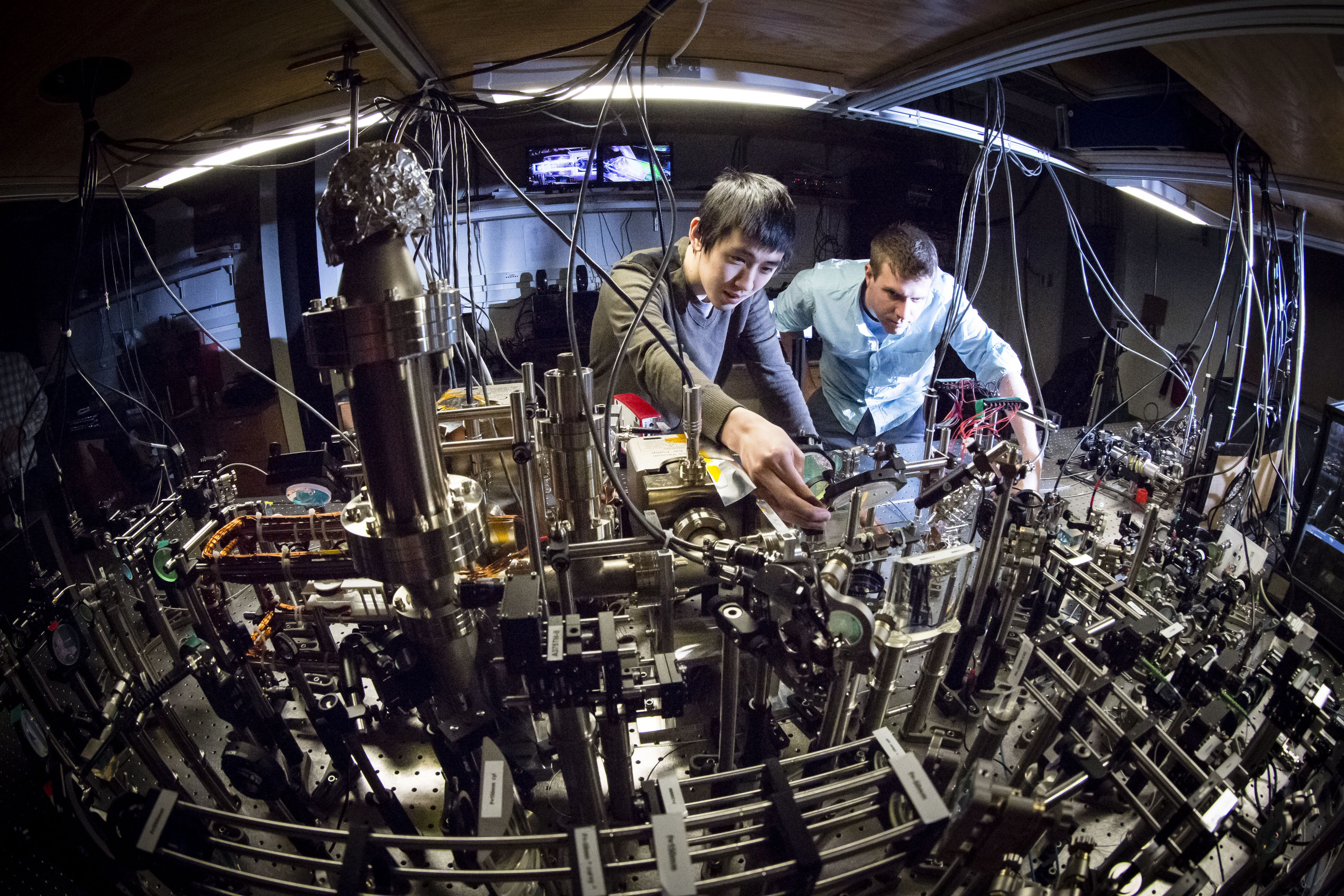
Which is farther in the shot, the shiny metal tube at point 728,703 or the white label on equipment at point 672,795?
the shiny metal tube at point 728,703

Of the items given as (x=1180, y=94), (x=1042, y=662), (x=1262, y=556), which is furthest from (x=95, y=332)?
(x=1262, y=556)

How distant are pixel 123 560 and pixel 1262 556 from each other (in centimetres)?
264

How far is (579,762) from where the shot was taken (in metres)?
1.00

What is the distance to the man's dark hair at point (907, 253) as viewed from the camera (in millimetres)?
2262

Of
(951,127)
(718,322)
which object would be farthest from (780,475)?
(951,127)

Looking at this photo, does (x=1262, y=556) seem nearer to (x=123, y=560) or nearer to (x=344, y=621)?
(x=344, y=621)

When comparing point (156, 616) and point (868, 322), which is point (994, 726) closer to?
point (156, 616)

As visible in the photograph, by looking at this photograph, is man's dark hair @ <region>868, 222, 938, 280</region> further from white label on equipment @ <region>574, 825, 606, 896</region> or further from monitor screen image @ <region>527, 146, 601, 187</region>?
white label on equipment @ <region>574, 825, 606, 896</region>

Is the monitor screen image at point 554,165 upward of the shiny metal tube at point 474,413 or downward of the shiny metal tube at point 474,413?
upward

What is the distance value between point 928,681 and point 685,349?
1339mm

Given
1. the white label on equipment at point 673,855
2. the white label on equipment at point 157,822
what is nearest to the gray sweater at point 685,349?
the white label on equipment at point 673,855

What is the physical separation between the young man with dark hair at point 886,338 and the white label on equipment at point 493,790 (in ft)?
6.22

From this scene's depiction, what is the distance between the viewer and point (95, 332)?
2293mm

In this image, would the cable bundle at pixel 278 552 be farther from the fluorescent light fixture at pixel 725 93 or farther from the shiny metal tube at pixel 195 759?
the fluorescent light fixture at pixel 725 93
